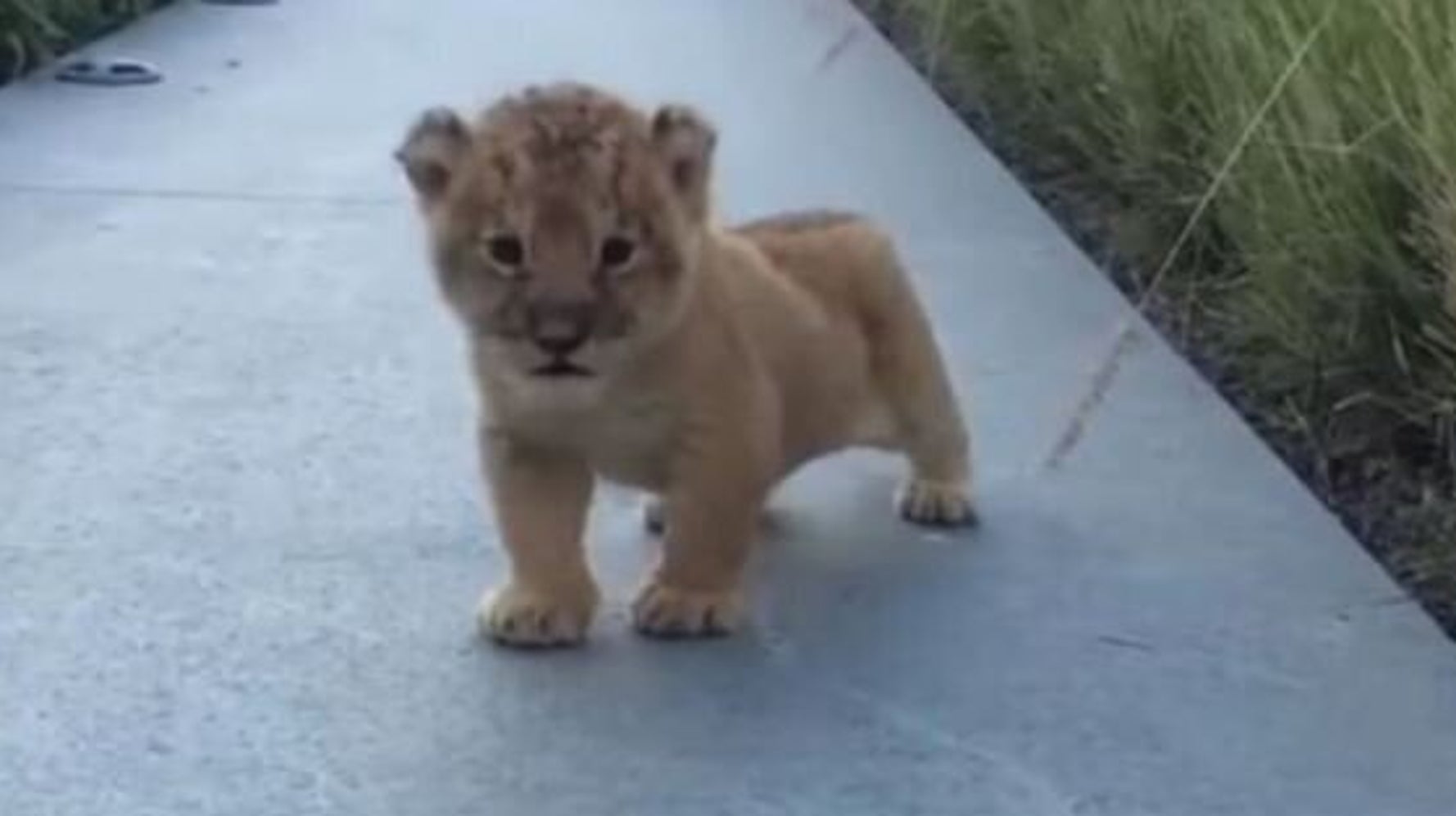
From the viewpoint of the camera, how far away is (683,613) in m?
4.80

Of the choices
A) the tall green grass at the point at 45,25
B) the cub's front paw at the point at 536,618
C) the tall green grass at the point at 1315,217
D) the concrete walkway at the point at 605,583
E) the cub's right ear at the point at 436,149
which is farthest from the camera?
the tall green grass at the point at 45,25

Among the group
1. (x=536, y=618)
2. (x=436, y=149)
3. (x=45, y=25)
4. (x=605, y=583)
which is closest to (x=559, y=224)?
(x=436, y=149)

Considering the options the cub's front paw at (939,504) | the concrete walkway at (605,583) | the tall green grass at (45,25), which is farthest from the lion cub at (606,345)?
the tall green grass at (45,25)

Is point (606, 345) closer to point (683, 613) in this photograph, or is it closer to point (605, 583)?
point (683, 613)

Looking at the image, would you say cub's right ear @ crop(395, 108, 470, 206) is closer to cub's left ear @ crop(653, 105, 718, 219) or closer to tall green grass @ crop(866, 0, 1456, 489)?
cub's left ear @ crop(653, 105, 718, 219)

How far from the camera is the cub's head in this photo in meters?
4.56

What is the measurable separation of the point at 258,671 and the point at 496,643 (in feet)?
0.98

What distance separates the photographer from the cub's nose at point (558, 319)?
455 cm

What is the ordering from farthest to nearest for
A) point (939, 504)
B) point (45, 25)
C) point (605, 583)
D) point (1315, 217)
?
point (45, 25)
point (1315, 217)
point (939, 504)
point (605, 583)

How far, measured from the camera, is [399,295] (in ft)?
22.8

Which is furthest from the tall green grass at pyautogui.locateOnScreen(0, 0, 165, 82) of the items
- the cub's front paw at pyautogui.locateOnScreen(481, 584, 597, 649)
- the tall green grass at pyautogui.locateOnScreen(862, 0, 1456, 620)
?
the cub's front paw at pyautogui.locateOnScreen(481, 584, 597, 649)

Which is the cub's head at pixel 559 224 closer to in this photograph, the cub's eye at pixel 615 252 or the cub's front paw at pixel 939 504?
the cub's eye at pixel 615 252

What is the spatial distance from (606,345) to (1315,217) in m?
1.89

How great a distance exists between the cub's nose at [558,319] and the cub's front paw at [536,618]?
1.22 feet
